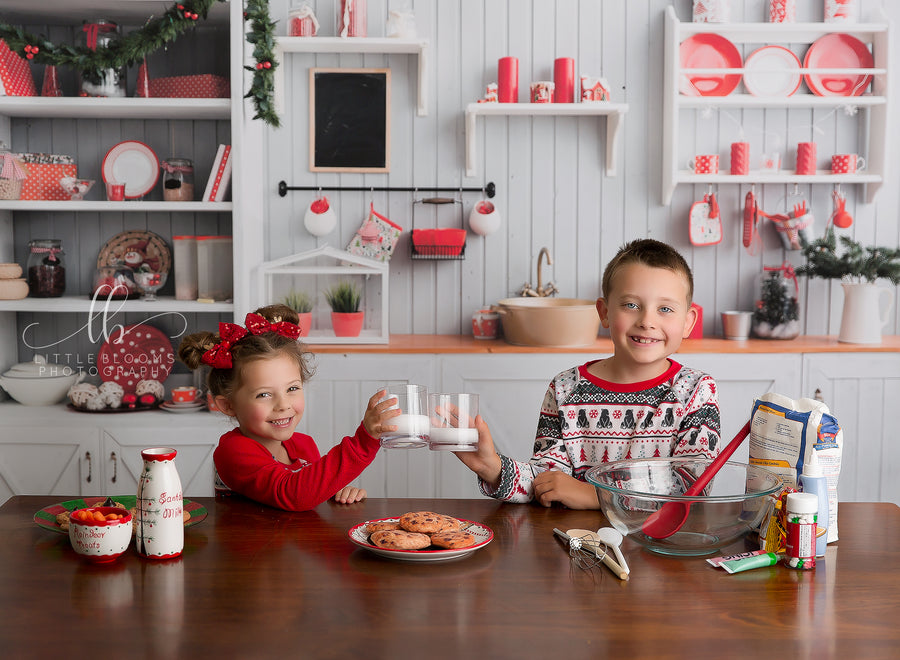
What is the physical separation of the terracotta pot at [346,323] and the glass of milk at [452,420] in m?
1.64

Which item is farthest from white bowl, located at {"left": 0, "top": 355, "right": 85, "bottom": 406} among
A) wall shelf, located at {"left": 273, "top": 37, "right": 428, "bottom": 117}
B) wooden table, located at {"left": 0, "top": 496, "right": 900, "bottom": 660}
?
wooden table, located at {"left": 0, "top": 496, "right": 900, "bottom": 660}

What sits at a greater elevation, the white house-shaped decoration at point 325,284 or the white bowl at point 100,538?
the white house-shaped decoration at point 325,284

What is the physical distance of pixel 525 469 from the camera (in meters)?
1.51

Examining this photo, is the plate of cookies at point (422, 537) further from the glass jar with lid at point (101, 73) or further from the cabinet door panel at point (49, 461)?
the glass jar with lid at point (101, 73)

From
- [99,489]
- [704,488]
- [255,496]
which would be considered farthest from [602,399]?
[99,489]

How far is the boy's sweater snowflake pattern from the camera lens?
1.61 m

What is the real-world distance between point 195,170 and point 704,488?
8.03ft

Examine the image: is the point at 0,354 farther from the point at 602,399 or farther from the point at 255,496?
the point at 602,399

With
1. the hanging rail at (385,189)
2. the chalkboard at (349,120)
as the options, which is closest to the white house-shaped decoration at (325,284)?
the hanging rail at (385,189)

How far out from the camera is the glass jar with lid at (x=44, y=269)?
2959 mm

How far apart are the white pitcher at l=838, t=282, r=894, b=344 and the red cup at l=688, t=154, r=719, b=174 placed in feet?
2.10

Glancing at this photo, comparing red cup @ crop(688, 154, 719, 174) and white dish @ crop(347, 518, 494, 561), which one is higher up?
red cup @ crop(688, 154, 719, 174)

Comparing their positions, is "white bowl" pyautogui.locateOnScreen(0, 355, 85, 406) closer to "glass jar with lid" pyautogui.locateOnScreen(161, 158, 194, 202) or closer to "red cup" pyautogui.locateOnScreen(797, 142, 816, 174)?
"glass jar with lid" pyautogui.locateOnScreen(161, 158, 194, 202)

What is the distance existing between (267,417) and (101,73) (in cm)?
183
